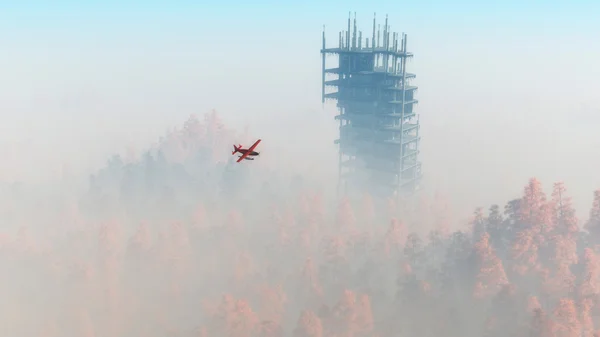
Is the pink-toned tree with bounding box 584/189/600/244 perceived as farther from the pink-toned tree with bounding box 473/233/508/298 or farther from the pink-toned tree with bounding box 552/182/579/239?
the pink-toned tree with bounding box 473/233/508/298

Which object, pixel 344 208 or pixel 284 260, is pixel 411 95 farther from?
pixel 284 260

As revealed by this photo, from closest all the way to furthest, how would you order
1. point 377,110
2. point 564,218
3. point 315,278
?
point 315,278, point 564,218, point 377,110

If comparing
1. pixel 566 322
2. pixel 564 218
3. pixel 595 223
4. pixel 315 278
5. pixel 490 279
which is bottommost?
pixel 566 322

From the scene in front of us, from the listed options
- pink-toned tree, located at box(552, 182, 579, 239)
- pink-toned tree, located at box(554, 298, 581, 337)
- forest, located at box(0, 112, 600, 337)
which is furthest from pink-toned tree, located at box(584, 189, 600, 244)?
pink-toned tree, located at box(554, 298, 581, 337)

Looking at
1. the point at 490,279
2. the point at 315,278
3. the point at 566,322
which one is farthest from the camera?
the point at 315,278

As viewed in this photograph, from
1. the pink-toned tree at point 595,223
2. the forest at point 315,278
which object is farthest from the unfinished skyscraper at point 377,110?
the pink-toned tree at point 595,223

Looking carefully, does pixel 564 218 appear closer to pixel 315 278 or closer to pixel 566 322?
pixel 566 322

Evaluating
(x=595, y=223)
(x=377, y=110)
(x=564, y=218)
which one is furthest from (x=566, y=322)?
(x=377, y=110)
